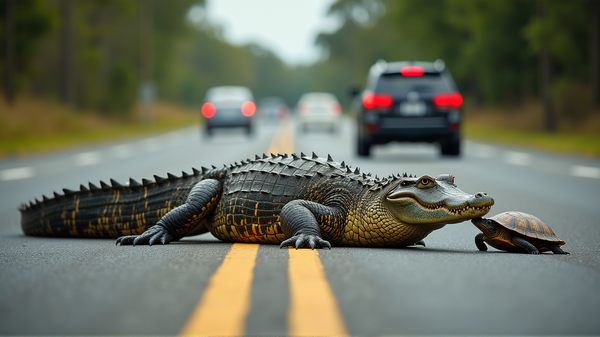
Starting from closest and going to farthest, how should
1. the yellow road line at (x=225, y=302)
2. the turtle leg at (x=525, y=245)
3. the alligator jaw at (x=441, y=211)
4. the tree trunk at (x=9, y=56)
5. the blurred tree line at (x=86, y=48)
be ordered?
the yellow road line at (x=225, y=302) < the alligator jaw at (x=441, y=211) < the turtle leg at (x=525, y=245) < the tree trunk at (x=9, y=56) < the blurred tree line at (x=86, y=48)

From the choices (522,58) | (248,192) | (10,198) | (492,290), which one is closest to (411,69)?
(10,198)

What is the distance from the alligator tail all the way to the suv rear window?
1125 centimetres

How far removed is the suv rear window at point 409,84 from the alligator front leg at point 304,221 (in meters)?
12.0

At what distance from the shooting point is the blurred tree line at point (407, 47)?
99.9ft

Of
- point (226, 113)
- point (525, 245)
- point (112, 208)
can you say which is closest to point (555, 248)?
point (525, 245)

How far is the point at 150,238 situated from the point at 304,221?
4.90 feet

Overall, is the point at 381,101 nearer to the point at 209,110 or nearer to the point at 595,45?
the point at 209,110

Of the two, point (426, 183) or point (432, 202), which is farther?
point (426, 183)

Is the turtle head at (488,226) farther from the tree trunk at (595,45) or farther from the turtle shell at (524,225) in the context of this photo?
the tree trunk at (595,45)

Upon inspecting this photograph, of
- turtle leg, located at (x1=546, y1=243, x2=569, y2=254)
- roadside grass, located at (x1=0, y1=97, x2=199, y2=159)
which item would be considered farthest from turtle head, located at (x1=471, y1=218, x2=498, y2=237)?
roadside grass, located at (x1=0, y1=97, x2=199, y2=159)

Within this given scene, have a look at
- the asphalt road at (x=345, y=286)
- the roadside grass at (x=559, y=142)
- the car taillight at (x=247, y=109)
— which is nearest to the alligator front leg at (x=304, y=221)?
the asphalt road at (x=345, y=286)

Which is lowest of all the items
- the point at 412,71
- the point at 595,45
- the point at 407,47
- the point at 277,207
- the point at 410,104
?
the point at 277,207

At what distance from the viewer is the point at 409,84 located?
57.3ft

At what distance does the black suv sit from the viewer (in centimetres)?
1727
